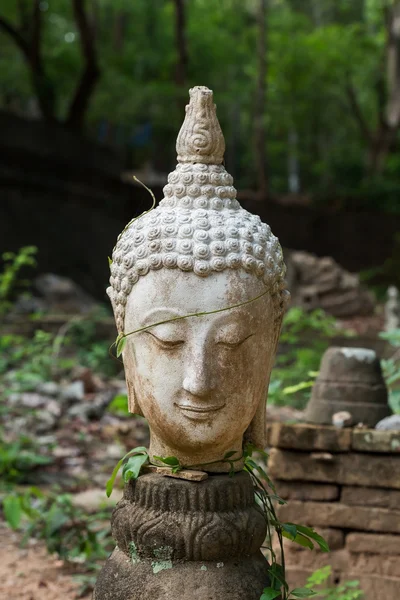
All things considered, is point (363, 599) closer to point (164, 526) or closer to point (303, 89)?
point (164, 526)

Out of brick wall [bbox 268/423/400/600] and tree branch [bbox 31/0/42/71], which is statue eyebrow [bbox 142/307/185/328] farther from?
tree branch [bbox 31/0/42/71]

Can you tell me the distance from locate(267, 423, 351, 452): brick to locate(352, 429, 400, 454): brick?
0.13 feet

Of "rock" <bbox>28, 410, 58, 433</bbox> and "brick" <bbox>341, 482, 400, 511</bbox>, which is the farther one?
"rock" <bbox>28, 410, 58, 433</bbox>

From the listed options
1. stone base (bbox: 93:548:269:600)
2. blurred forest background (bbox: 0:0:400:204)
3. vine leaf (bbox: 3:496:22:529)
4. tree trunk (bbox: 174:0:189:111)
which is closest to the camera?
stone base (bbox: 93:548:269:600)

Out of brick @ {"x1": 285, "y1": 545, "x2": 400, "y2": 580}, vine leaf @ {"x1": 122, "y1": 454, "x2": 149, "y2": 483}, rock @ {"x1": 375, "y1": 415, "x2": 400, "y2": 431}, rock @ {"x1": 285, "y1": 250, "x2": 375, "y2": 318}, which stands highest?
rock @ {"x1": 285, "y1": 250, "x2": 375, "y2": 318}

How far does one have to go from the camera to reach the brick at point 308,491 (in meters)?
3.57

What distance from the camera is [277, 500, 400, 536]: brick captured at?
3.48 meters

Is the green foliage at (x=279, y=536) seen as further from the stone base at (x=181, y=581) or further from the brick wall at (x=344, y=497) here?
the brick wall at (x=344, y=497)

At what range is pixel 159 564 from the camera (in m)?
2.49

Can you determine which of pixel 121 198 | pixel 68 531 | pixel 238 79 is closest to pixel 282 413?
pixel 68 531

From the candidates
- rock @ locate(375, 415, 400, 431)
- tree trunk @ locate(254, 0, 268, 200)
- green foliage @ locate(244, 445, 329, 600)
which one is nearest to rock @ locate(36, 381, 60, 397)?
rock @ locate(375, 415, 400, 431)

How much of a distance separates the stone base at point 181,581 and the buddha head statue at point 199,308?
1.05 ft

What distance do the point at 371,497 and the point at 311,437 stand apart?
1.20ft

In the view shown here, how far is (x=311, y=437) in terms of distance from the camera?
354 centimetres
